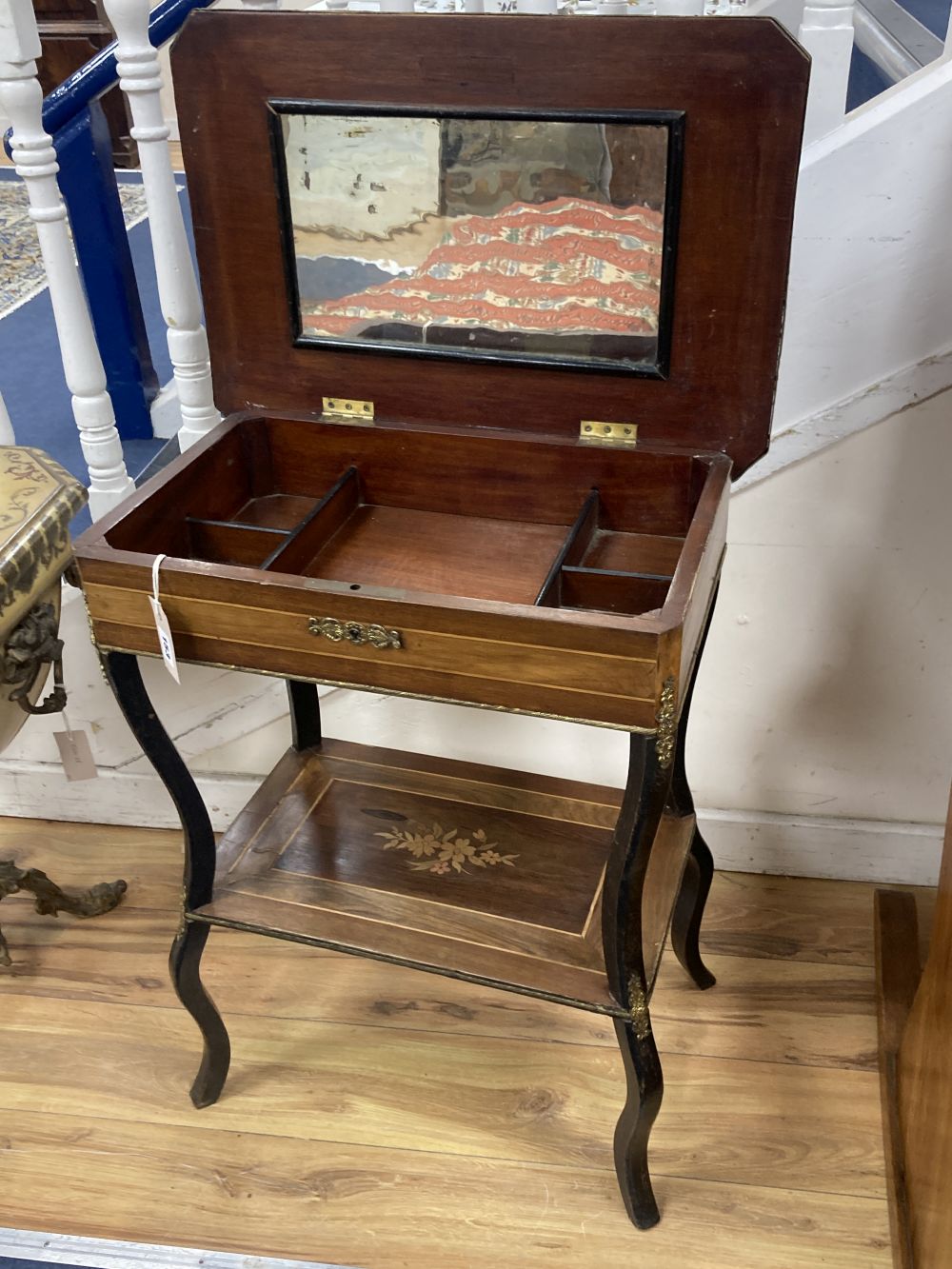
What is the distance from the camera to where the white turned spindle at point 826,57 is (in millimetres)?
1319

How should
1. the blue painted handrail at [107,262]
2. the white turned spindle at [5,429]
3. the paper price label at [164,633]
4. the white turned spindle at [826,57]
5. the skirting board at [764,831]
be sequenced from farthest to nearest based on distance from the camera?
the blue painted handrail at [107,262] < the skirting board at [764,831] < the white turned spindle at [5,429] < the white turned spindle at [826,57] < the paper price label at [164,633]

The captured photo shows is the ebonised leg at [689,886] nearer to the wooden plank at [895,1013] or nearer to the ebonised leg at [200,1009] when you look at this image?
the wooden plank at [895,1013]

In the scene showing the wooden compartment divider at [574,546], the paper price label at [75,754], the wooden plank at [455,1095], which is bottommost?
the wooden plank at [455,1095]

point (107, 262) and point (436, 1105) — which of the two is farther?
point (107, 262)

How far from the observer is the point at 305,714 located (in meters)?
1.79

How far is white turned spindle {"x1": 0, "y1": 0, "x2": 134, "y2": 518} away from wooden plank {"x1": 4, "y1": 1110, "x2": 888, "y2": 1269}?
0.97 meters

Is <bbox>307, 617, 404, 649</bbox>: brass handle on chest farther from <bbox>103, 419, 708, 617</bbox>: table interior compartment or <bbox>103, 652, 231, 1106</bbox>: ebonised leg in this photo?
<bbox>103, 652, 231, 1106</bbox>: ebonised leg

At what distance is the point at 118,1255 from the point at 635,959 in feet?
2.68

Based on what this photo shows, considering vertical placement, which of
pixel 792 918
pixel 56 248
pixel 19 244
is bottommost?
pixel 792 918

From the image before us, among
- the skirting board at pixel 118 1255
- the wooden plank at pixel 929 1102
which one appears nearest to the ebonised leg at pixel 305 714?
the skirting board at pixel 118 1255

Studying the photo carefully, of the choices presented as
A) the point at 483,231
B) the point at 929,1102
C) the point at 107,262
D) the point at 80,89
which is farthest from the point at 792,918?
the point at 107,262

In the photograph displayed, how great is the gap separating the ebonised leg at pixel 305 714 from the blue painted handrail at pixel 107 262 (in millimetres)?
1285

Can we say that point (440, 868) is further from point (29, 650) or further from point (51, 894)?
point (51, 894)

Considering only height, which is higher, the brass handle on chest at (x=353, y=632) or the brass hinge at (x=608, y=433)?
the brass hinge at (x=608, y=433)
